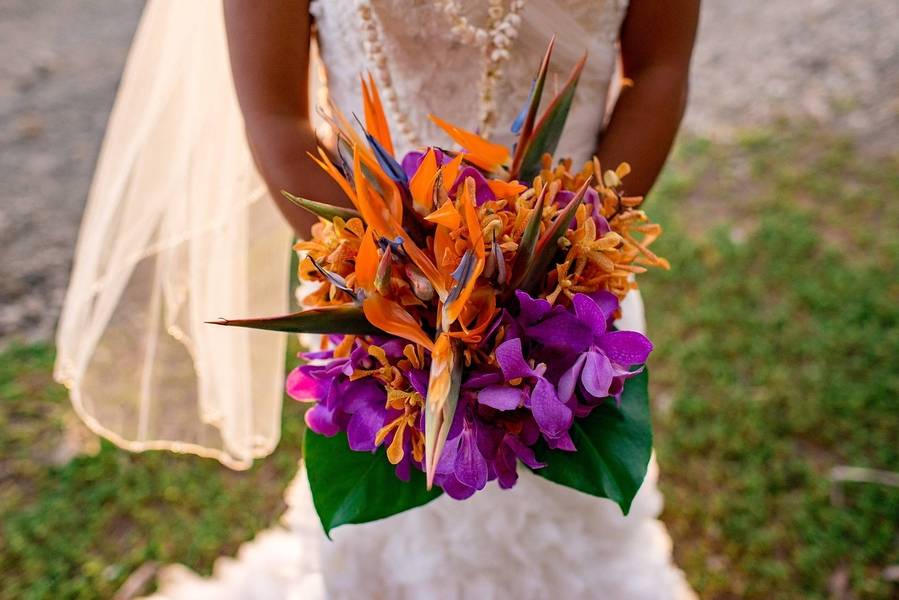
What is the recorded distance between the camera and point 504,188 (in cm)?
92

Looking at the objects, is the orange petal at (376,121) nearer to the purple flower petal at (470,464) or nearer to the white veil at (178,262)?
the purple flower petal at (470,464)

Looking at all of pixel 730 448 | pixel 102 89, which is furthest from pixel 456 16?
pixel 102 89

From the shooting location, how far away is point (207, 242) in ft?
5.27

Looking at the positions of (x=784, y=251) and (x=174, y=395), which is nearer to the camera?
(x=174, y=395)

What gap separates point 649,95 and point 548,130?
40cm

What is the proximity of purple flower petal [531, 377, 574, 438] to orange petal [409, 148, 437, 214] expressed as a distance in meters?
0.24

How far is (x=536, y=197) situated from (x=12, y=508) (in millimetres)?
2209

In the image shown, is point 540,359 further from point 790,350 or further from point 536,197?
point 790,350

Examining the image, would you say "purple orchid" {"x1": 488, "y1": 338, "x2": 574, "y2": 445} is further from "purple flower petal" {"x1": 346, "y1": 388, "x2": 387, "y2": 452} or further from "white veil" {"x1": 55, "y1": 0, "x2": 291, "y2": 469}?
"white veil" {"x1": 55, "y1": 0, "x2": 291, "y2": 469}

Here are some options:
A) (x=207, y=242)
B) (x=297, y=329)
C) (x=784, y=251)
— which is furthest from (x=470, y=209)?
(x=784, y=251)

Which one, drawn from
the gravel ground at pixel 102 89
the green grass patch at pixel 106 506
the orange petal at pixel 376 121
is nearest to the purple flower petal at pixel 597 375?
the orange petal at pixel 376 121

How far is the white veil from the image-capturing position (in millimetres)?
1588

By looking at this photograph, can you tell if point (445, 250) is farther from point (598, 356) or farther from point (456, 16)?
point (456, 16)

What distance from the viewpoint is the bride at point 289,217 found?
122 cm
